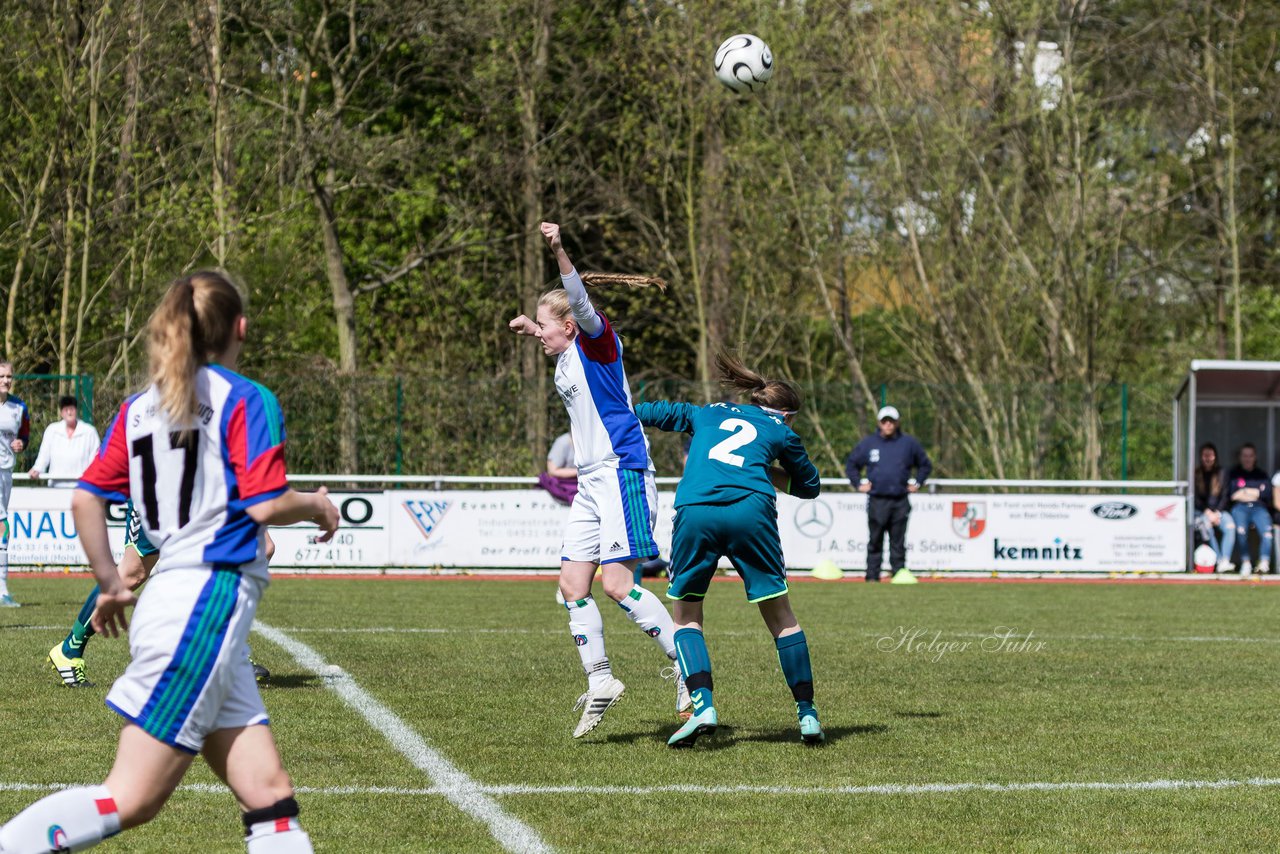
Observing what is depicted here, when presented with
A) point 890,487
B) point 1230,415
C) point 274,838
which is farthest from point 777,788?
point 1230,415

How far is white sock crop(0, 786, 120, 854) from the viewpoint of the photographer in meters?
3.49

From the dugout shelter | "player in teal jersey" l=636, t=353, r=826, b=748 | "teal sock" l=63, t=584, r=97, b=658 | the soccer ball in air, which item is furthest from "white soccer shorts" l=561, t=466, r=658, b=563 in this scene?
the dugout shelter

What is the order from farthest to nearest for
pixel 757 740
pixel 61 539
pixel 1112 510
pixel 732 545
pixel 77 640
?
pixel 1112 510
pixel 61 539
pixel 77 640
pixel 757 740
pixel 732 545

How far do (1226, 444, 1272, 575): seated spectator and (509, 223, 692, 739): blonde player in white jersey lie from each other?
14651 millimetres

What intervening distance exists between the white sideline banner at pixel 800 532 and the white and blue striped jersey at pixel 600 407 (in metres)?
11.8

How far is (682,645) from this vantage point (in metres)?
6.97

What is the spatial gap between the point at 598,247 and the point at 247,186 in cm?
818

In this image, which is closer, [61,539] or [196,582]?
[196,582]

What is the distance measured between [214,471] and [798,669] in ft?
12.5

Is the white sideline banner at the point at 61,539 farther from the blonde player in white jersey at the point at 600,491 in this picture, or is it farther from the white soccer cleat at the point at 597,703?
the white soccer cleat at the point at 597,703

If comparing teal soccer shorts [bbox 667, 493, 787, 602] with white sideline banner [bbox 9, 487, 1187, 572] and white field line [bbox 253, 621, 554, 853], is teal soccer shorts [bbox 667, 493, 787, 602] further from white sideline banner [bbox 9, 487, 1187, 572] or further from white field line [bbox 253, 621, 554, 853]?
white sideline banner [bbox 9, 487, 1187, 572]

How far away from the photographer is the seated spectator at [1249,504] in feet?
65.7

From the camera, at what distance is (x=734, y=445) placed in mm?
6977

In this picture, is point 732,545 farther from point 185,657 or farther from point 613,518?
point 185,657
